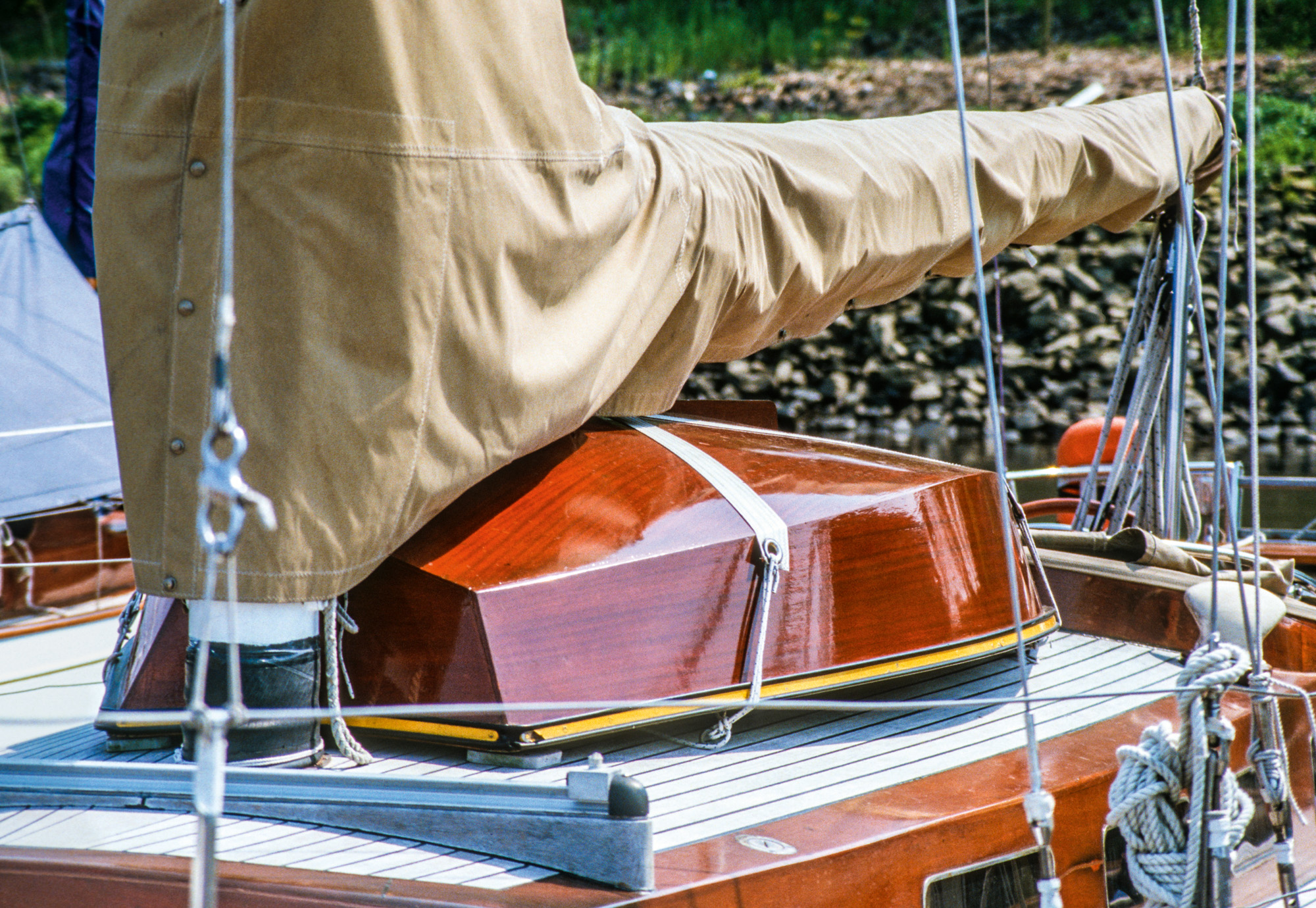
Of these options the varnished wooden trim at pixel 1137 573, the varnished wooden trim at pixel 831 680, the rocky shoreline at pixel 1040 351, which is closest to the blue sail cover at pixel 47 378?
the varnished wooden trim at pixel 831 680

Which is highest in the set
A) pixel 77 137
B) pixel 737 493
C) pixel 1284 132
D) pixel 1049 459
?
pixel 1284 132

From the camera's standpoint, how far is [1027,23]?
1756 centimetres

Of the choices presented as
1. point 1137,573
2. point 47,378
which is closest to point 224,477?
point 1137,573

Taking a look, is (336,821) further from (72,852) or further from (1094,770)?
(1094,770)

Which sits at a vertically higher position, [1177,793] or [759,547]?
[759,547]

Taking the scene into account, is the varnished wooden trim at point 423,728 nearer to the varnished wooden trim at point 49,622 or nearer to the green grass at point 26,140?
the varnished wooden trim at point 49,622

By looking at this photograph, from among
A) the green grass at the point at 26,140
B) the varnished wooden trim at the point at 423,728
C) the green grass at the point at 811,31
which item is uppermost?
the green grass at the point at 811,31

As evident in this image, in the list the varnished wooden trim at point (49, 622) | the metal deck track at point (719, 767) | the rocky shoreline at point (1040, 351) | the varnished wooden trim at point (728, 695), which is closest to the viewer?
the metal deck track at point (719, 767)

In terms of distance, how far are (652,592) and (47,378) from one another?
3410 mm

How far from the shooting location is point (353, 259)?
1576mm

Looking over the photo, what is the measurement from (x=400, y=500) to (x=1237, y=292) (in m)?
12.9

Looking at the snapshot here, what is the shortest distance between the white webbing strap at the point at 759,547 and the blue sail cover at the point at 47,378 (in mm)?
2655

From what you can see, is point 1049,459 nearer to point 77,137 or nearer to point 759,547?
point 77,137

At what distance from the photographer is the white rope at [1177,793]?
1532mm
